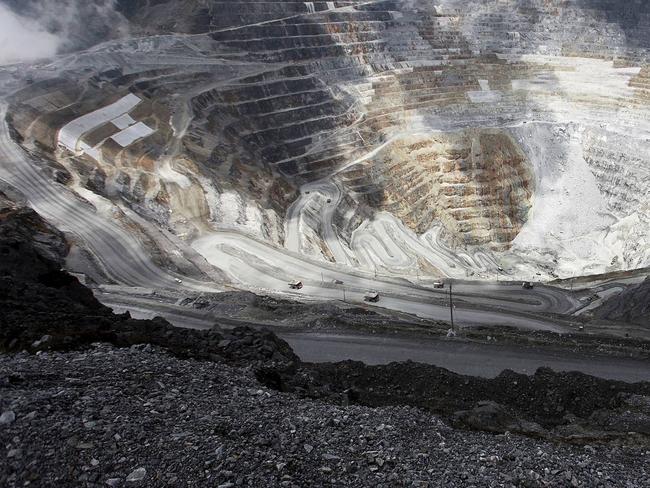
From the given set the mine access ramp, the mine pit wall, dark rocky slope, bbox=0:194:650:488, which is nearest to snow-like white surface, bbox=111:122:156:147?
the mine pit wall

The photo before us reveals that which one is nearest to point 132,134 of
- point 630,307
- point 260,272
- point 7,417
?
point 260,272

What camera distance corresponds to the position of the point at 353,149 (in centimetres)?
6988

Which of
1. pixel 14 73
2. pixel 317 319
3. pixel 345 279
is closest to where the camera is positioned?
pixel 317 319

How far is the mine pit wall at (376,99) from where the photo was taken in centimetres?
5694

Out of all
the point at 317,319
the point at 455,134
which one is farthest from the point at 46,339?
the point at 455,134

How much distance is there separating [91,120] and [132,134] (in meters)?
4.51

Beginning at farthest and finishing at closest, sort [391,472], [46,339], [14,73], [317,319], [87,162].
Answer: [14,73] → [87,162] → [317,319] → [46,339] → [391,472]

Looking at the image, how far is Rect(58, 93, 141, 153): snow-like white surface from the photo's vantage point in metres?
52.2

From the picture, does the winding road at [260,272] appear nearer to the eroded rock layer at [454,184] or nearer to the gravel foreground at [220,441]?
the gravel foreground at [220,441]

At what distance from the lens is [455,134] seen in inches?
2837

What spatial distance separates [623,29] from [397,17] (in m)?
39.0

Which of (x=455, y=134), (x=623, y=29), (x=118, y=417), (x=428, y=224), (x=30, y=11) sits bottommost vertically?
(x=118, y=417)

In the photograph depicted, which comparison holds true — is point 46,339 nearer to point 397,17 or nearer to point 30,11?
point 30,11

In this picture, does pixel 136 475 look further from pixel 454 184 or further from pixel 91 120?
pixel 454 184
